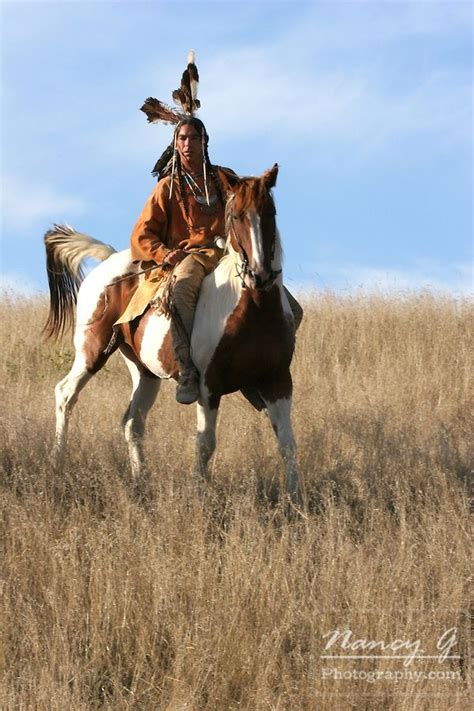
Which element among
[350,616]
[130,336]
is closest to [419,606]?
[350,616]

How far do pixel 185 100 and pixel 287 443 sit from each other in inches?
107

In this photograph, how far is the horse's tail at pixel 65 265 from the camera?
360 inches

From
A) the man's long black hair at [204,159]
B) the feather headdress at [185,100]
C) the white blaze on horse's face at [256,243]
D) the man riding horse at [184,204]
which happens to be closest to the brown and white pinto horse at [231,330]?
the white blaze on horse's face at [256,243]

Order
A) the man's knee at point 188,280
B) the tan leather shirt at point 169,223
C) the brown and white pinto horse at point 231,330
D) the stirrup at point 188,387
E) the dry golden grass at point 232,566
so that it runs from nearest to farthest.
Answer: the dry golden grass at point 232,566 < the brown and white pinto horse at point 231,330 < the stirrup at point 188,387 < the man's knee at point 188,280 < the tan leather shirt at point 169,223

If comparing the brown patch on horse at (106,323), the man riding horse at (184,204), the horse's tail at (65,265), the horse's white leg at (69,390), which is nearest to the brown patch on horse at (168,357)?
the man riding horse at (184,204)

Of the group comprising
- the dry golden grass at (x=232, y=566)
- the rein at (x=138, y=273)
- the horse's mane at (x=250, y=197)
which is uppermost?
the horse's mane at (x=250, y=197)

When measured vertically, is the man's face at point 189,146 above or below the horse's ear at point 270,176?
above

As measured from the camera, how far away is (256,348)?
6.66 meters

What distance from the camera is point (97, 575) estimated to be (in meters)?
5.23

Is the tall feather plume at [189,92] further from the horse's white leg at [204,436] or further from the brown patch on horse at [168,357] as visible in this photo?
the horse's white leg at [204,436]

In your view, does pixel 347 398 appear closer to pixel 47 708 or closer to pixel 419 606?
pixel 419 606

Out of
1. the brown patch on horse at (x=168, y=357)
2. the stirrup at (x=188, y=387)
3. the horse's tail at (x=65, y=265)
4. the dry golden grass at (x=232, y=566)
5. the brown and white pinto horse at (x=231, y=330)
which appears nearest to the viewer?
the dry golden grass at (x=232, y=566)

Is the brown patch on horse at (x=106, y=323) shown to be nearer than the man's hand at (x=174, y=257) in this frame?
No

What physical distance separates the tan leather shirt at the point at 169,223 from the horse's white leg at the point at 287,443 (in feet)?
4.87
